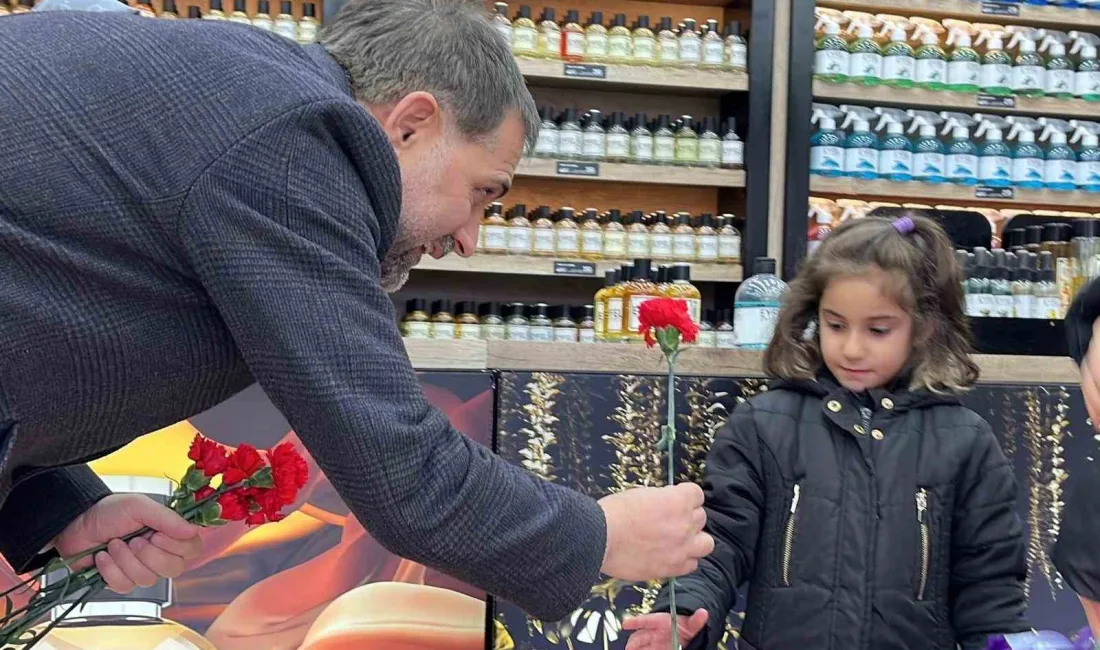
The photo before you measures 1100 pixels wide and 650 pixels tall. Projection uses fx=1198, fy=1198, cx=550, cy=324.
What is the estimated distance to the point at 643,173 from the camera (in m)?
3.94

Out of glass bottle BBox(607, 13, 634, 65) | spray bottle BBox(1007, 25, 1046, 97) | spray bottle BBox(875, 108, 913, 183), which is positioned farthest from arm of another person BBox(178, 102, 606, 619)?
spray bottle BBox(1007, 25, 1046, 97)

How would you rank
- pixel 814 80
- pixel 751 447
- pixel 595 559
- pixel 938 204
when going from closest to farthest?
1. pixel 595 559
2. pixel 751 447
3. pixel 814 80
4. pixel 938 204

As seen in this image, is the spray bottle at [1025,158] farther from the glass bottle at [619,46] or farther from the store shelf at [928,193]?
the glass bottle at [619,46]

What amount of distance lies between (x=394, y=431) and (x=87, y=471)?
0.49 meters

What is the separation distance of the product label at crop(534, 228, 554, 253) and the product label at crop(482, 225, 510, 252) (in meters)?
0.10

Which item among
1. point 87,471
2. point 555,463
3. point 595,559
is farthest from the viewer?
point 555,463

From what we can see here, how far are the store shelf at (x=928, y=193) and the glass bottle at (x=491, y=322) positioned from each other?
1151mm

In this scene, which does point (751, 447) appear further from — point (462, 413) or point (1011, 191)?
point (1011, 191)

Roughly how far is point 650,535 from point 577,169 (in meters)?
2.93

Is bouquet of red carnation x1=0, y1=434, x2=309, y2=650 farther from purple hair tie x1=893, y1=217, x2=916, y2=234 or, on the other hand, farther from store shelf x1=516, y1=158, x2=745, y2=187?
store shelf x1=516, y1=158, x2=745, y2=187

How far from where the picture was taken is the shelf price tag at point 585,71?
3.88 m

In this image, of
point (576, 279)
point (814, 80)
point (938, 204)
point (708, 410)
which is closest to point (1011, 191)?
point (938, 204)

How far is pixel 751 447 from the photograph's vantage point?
2.05m

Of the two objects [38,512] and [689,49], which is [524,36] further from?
[38,512]
